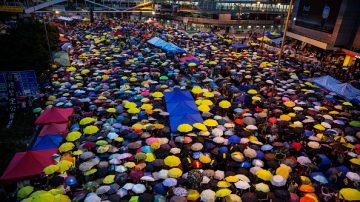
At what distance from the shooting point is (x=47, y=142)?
12.0 metres

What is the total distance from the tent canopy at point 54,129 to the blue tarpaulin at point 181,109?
19.1ft

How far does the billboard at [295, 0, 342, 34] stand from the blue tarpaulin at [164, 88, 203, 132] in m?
21.6

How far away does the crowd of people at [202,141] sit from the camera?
32.4 feet

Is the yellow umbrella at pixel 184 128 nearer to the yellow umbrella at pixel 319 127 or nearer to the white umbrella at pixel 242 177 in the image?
the white umbrella at pixel 242 177

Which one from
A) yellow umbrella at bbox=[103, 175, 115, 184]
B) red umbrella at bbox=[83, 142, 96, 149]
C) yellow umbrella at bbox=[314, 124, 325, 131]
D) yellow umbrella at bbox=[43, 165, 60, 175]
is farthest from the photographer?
yellow umbrella at bbox=[314, 124, 325, 131]

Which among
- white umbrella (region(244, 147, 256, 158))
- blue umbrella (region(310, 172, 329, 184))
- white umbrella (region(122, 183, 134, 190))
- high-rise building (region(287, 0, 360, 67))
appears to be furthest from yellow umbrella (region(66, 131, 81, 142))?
high-rise building (region(287, 0, 360, 67))

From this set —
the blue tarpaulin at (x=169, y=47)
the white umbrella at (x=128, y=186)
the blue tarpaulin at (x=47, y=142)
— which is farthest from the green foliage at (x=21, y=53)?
the white umbrella at (x=128, y=186)

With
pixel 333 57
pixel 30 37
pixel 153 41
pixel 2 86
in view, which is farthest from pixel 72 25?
pixel 333 57

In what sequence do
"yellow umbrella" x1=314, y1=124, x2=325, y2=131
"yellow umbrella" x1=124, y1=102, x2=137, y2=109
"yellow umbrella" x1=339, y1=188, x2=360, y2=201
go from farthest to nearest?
"yellow umbrella" x1=124, y1=102, x2=137, y2=109, "yellow umbrella" x1=314, y1=124, x2=325, y2=131, "yellow umbrella" x1=339, y1=188, x2=360, y2=201

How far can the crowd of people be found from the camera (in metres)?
9.88

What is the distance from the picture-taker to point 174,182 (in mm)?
9891

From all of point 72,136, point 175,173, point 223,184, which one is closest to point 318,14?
point 223,184

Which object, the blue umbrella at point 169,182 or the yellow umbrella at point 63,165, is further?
the yellow umbrella at point 63,165

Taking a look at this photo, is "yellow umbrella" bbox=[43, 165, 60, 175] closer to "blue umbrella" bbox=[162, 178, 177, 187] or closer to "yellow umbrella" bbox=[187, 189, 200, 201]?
"blue umbrella" bbox=[162, 178, 177, 187]
